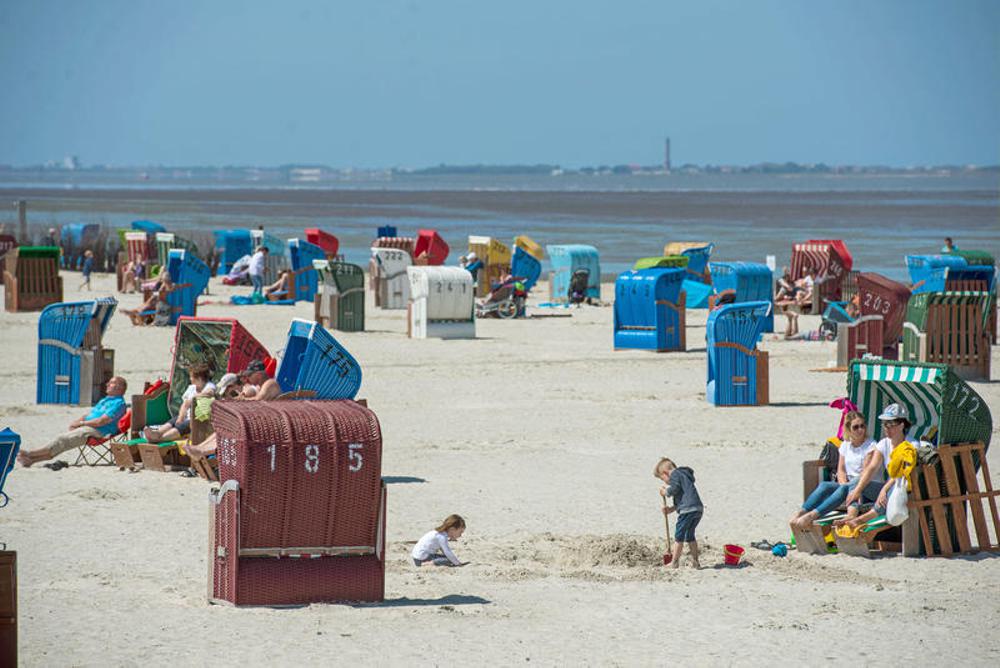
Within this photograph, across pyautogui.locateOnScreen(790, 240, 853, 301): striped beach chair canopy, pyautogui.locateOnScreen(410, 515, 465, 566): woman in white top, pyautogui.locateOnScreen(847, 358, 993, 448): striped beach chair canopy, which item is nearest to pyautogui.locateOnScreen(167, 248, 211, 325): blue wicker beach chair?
pyautogui.locateOnScreen(790, 240, 853, 301): striped beach chair canopy

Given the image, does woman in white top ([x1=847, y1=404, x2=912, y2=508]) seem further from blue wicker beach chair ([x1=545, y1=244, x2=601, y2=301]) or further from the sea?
the sea

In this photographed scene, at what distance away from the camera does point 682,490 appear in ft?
35.1

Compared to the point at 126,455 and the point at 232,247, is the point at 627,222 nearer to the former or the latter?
the point at 232,247

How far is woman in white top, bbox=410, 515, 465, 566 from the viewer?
10562 millimetres

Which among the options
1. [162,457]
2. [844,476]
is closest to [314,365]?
[162,457]

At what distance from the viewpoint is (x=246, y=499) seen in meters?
8.98

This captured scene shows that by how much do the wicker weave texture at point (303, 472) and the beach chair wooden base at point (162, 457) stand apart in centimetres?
475

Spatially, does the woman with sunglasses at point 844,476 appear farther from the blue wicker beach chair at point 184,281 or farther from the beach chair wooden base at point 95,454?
the blue wicker beach chair at point 184,281

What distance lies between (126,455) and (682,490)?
5562 millimetres

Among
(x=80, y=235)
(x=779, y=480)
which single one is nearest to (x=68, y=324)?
(x=779, y=480)

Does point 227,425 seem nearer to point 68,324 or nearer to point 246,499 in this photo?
point 246,499

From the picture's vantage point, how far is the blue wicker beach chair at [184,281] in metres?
28.1

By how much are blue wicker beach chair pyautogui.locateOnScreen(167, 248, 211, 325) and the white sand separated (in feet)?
30.2

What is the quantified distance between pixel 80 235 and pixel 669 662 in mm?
40434
